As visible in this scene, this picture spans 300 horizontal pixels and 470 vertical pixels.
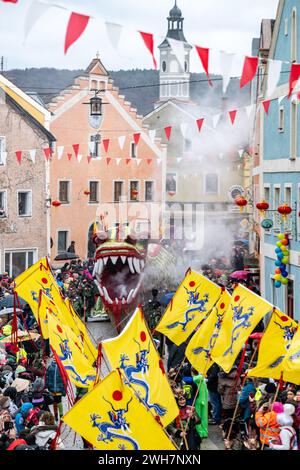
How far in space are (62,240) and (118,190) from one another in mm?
4632

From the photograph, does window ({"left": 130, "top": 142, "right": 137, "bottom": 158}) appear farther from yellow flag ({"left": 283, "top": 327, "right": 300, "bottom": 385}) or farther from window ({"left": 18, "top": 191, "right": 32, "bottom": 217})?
yellow flag ({"left": 283, "top": 327, "right": 300, "bottom": 385})

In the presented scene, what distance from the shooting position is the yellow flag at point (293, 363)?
14016 mm

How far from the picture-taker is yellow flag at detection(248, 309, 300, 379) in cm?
1505

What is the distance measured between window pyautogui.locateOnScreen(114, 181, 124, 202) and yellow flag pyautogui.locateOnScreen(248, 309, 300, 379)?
4173 centimetres

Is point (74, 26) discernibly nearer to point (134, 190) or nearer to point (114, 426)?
point (114, 426)

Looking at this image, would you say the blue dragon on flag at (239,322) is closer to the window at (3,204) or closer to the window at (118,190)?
the window at (3,204)

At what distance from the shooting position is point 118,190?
2258 inches

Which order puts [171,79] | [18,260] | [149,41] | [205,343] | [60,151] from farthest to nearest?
[171,79] < [60,151] < [18,260] < [205,343] < [149,41]

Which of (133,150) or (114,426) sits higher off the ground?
(133,150)

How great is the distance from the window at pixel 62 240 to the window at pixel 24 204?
15.3ft

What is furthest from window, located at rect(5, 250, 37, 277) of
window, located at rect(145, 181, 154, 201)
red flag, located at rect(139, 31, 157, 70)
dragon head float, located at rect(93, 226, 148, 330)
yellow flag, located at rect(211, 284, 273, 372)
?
red flag, located at rect(139, 31, 157, 70)

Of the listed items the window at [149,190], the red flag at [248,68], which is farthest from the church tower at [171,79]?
the red flag at [248,68]

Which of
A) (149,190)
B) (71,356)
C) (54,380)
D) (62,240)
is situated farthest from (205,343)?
(149,190)

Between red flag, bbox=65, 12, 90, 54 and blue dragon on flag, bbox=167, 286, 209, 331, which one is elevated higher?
red flag, bbox=65, 12, 90, 54
